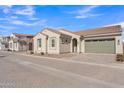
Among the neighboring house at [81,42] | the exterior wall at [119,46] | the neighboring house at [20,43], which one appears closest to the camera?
the exterior wall at [119,46]

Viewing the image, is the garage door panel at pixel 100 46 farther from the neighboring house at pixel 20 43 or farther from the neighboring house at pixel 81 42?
the neighboring house at pixel 20 43

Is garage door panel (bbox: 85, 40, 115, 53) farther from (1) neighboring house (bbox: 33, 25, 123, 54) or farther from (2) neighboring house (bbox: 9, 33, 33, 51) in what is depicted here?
(2) neighboring house (bbox: 9, 33, 33, 51)

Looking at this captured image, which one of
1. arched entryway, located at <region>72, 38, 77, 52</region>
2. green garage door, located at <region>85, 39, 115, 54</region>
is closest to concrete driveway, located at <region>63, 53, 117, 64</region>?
green garage door, located at <region>85, 39, 115, 54</region>

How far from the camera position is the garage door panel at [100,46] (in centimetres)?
2075

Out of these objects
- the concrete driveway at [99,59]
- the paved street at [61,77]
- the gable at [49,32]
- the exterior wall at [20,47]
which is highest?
the gable at [49,32]

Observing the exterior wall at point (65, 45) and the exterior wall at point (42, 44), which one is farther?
the exterior wall at point (42, 44)

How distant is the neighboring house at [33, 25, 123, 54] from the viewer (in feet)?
67.6

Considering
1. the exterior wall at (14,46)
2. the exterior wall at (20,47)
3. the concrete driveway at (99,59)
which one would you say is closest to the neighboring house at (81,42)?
the concrete driveway at (99,59)

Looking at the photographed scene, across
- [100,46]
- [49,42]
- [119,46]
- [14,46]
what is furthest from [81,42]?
[14,46]

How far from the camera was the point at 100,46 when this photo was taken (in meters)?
22.0

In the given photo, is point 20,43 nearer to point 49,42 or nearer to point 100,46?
point 49,42
